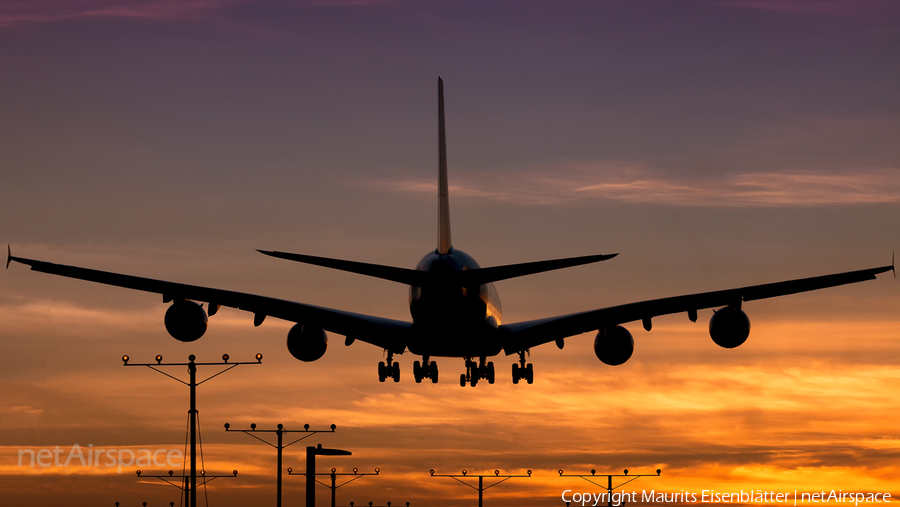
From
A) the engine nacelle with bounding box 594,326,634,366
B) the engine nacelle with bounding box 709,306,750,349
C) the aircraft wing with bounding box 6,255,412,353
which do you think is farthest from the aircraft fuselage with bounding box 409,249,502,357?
the engine nacelle with bounding box 709,306,750,349

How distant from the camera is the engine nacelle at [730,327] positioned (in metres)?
45.6

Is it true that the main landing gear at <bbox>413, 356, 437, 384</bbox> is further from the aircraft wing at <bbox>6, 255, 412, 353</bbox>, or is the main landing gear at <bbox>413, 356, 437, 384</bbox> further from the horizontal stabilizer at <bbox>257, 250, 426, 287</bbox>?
the horizontal stabilizer at <bbox>257, 250, 426, 287</bbox>

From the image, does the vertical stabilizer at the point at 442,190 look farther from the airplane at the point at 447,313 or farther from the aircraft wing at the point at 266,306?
the aircraft wing at the point at 266,306

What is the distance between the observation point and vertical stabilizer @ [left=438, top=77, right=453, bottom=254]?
163ft

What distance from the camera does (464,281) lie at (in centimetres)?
4122

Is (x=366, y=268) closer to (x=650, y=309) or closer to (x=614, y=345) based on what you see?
(x=650, y=309)

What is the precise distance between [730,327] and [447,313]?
37.9ft

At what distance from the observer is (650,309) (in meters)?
45.3

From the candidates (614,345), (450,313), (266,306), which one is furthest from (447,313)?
(614,345)

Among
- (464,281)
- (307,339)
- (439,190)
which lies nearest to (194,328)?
(307,339)

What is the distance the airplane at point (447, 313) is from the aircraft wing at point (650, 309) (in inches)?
1.5

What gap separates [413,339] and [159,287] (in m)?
9.79

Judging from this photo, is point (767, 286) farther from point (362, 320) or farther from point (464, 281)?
point (362, 320)

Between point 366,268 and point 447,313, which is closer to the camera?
point 366,268
